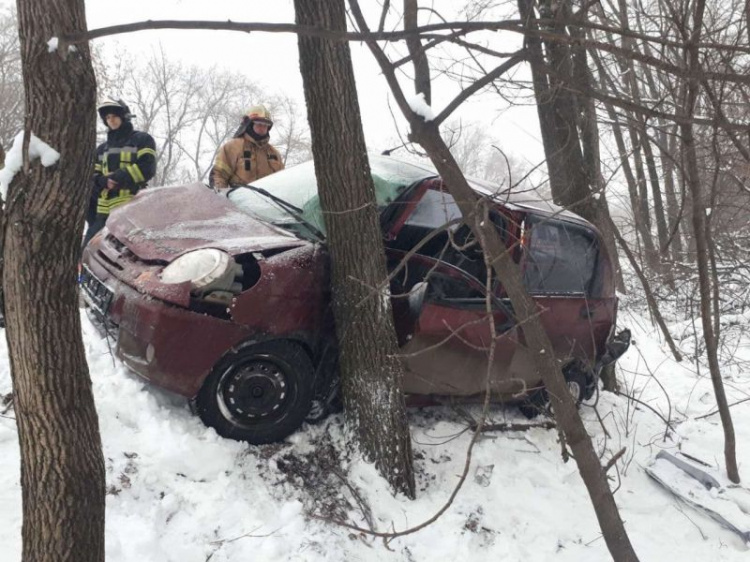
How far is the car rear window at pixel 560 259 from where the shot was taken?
432 centimetres

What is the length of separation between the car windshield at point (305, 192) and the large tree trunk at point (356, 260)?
398 mm

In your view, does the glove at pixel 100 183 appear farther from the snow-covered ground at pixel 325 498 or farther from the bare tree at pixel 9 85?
the bare tree at pixel 9 85

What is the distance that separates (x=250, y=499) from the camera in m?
3.07

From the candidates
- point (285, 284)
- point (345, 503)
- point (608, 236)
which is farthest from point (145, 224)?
point (608, 236)

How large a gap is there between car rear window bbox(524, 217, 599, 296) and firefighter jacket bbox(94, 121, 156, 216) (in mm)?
3354

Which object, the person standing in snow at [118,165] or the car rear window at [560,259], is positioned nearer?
the car rear window at [560,259]

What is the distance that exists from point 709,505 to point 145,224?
4.35 meters

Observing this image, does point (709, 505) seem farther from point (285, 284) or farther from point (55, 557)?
point (55, 557)

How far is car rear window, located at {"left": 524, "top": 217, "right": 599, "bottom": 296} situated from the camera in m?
4.32

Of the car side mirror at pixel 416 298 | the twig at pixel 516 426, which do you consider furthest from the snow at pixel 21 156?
the twig at pixel 516 426

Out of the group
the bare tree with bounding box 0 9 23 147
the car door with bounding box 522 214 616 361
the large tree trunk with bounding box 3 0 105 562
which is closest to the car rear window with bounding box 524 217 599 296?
the car door with bounding box 522 214 616 361

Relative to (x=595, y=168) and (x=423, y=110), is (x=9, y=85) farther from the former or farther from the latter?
(x=423, y=110)

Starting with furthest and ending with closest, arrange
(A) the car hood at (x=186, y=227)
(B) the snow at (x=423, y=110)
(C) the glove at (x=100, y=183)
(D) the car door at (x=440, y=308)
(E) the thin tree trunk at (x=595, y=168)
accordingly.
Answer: (E) the thin tree trunk at (x=595, y=168)
(C) the glove at (x=100, y=183)
(D) the car door at (x=440, y=308)
(A) the car hood at (x=186, y=227)
(B) the snow at (x=423, y=110)

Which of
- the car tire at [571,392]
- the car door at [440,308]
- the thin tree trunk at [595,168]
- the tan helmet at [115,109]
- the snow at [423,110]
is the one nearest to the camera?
the snow at [423,110]
